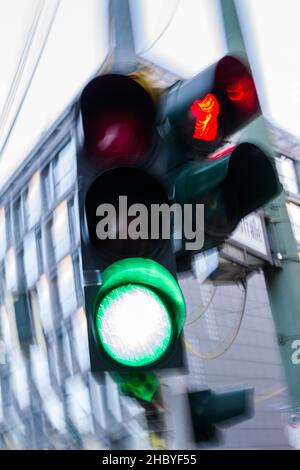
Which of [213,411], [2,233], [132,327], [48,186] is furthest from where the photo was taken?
[2,233]

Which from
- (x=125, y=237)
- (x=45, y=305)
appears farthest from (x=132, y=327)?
(x=45, y=305)

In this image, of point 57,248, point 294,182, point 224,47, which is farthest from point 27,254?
point 224,47

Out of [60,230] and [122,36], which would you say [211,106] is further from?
[60,230]

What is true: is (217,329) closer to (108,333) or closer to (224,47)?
(224,47)

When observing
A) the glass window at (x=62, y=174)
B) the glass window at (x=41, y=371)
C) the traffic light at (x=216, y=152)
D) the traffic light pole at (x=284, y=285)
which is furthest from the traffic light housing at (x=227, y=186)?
the glass window at (x=41, y=371)

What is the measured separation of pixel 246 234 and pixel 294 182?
2266mm

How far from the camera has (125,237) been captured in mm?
1412

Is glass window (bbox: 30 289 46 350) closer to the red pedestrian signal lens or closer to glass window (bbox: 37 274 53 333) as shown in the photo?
glass window (bbox: 37 274 53 333)

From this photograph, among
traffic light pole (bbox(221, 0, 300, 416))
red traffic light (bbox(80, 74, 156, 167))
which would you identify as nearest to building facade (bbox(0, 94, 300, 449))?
traffic light pole (bbox(221, 0, 300, 416))

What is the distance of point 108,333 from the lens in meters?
1.32

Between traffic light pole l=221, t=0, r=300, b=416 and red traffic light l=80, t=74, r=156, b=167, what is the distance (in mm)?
770

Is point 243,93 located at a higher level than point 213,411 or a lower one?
higher

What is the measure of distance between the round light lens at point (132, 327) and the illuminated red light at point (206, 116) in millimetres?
386

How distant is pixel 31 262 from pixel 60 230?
5.41 ft
